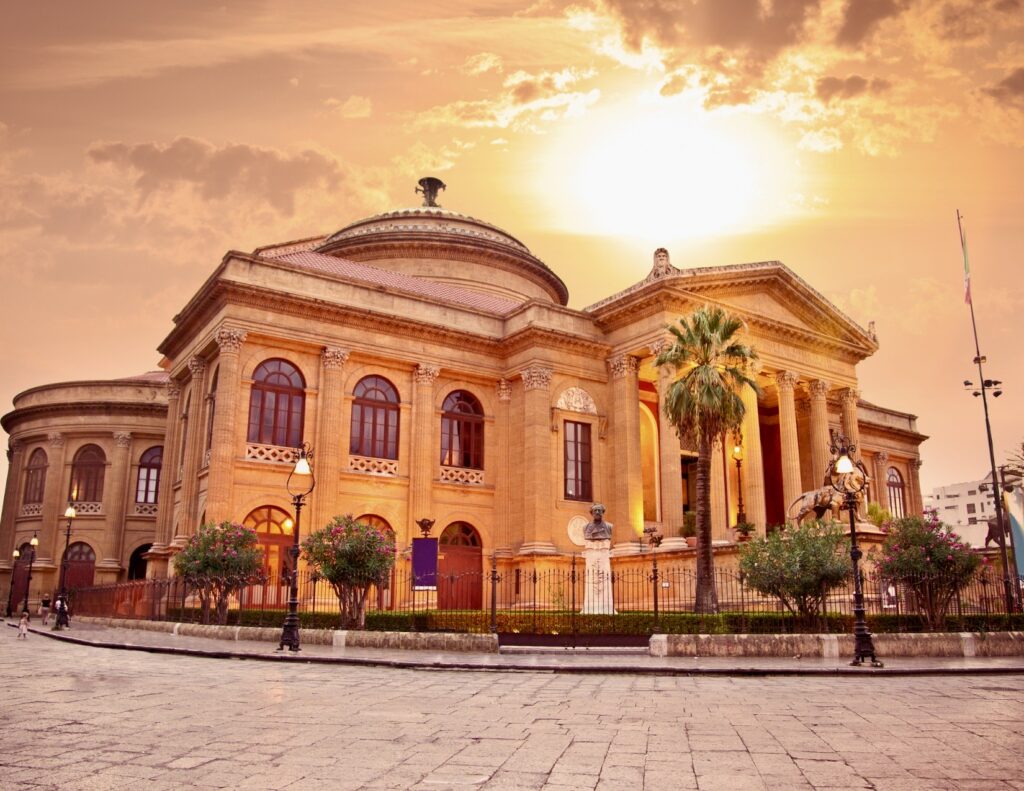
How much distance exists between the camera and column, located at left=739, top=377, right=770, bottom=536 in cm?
3369

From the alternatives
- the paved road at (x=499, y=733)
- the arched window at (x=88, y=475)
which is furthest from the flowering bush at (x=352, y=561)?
the arched window at (x=88, y=475)

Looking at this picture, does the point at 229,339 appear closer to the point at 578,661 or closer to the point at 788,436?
the point at 578,661

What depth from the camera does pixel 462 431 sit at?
36.0 metres

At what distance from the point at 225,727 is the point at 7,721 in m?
2.09

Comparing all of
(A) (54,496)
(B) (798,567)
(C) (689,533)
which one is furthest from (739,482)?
(A) (54,496)

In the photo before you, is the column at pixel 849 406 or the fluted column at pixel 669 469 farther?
the column at pixel 849 406

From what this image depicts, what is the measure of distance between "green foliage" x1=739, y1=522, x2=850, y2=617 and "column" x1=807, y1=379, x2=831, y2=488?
1868cm

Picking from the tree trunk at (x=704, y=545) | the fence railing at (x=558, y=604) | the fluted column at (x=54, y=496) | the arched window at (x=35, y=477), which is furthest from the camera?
the arched window at (x=35, y=477)

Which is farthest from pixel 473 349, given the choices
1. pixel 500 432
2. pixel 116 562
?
pixel 116 562

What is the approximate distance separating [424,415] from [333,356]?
4.31 metres

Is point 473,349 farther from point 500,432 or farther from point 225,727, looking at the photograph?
point 225,727

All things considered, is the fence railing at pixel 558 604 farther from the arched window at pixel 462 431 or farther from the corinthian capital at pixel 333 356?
the corinthian capital at pixel 333 356

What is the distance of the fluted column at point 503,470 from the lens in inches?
1390

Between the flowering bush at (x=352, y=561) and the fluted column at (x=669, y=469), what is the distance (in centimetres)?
1302
